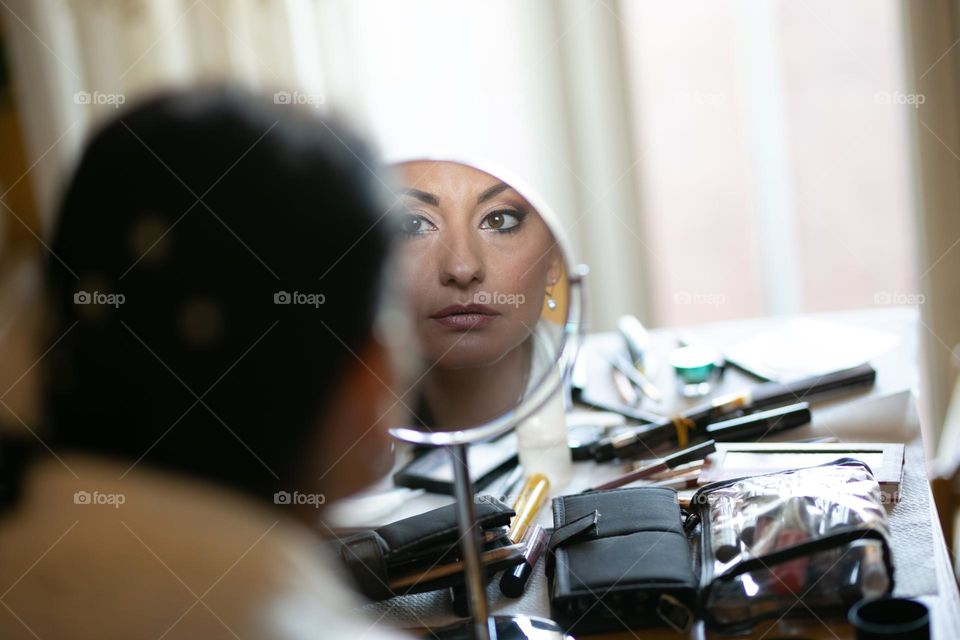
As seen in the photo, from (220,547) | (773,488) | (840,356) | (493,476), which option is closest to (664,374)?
(840,356)

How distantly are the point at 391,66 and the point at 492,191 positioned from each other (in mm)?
1316

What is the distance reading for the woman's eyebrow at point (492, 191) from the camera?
2.68 ft

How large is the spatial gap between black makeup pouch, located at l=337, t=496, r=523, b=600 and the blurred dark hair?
249mm

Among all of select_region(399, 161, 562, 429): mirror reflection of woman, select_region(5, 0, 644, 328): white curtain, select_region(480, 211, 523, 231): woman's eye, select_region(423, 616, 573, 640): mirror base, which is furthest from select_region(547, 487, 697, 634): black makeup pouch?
select_region(5, 0, 644, 328): white curtain

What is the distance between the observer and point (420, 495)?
105 centimetres

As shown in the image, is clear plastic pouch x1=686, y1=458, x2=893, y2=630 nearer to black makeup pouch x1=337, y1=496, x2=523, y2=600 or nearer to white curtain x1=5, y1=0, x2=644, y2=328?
black makeup pouch x1=337, y1=496, x2=523, y2=600

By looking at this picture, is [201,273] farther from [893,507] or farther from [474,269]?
[893,507]

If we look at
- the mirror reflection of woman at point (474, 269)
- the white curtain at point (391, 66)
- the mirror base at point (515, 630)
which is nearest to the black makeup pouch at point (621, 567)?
the mirror base at point (515, 630)

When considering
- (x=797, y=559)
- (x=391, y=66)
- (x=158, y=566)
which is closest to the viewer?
(x=158, y=566)

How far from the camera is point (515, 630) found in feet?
2.45

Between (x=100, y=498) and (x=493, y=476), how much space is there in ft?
1.85

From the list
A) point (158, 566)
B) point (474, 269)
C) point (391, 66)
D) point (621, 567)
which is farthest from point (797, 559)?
point (391, 66)

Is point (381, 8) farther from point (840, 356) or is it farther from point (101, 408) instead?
point (101, 408)

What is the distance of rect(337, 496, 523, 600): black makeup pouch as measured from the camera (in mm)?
812
